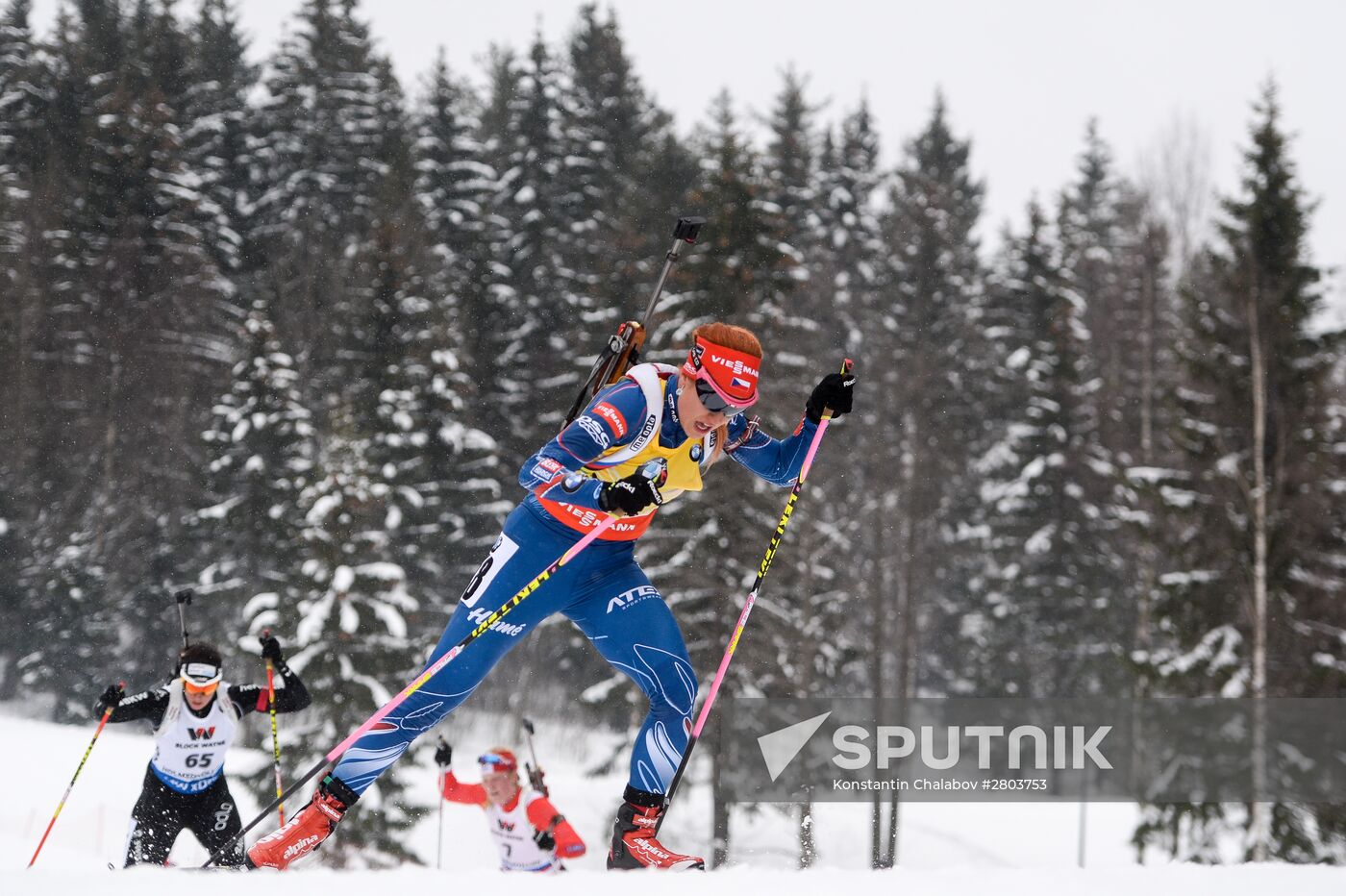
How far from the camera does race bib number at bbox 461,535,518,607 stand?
4.13m

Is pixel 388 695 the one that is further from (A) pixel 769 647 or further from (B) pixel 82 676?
(B) pixel 82 676

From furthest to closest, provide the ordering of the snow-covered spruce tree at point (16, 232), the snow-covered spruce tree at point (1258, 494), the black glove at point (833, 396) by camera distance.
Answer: the snow-covered spruce tree at point (16, 232)
the snow-covered spruce tree at point (1258, 494)
the black glove at point (833, 396)

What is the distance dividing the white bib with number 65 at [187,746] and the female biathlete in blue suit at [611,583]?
2749 millimetres

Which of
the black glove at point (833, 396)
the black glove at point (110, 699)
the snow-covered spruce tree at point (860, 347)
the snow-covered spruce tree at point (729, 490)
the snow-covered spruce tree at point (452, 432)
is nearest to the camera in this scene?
the black glove at point (833, 396)

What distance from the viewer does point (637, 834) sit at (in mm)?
3859

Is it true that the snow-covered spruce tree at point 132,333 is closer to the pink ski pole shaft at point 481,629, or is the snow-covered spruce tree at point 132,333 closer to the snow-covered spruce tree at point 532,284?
the snow-covered spruce tree at point 532,284

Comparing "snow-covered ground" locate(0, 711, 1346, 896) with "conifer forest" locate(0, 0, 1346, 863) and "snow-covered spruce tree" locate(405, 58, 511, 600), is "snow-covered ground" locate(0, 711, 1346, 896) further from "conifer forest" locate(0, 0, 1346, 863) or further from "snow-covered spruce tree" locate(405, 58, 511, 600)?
"snow-covered spruce tree" locate(405, 58, 511, 600)

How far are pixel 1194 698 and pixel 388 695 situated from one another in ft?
38.3

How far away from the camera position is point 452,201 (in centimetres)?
2827

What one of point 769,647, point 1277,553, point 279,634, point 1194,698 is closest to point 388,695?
point 279,634

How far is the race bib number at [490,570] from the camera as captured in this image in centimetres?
413

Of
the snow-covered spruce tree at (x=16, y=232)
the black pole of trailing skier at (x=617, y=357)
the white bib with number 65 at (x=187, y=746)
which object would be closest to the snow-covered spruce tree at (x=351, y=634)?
the white bib with number 65 at (x=187, y=746)

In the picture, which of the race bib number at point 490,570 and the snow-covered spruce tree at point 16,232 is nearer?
the race bib number at point 490,570

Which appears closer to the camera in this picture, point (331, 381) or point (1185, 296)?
point (1185, 296)
